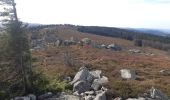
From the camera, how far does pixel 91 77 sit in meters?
36.4

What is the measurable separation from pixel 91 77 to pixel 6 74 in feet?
27.6

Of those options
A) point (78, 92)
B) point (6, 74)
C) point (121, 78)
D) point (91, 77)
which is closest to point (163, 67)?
point (121, 78)

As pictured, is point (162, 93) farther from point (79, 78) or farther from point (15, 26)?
point (15, 26)

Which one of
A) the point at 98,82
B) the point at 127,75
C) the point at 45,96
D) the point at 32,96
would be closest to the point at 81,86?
the point at 98,82

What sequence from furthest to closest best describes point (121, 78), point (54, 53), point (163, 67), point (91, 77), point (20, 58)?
point (54, 53), point (163, 67), point (121, 78), point (91, 77), point (20, 58)

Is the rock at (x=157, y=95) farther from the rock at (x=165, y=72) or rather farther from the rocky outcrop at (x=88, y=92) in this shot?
the rock at (x=165, y=72)

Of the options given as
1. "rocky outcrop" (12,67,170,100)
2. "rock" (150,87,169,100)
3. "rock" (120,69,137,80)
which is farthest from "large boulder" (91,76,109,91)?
"rock" (150,87,169,100)

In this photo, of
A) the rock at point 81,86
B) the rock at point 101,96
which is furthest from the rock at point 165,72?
the rock at point 101,96

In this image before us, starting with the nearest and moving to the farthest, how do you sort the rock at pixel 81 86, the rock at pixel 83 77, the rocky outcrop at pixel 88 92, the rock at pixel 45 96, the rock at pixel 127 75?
the rocky outcrop at pixel 88 92, the rock at pixel 45 96, the rock at pixel 81 86, the rock at pixel 83 77, the rock at pixel 127 75

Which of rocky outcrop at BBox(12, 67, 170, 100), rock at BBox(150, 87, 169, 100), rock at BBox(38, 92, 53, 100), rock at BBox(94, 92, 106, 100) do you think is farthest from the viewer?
rock at BBox(38, 92, 53, 100)

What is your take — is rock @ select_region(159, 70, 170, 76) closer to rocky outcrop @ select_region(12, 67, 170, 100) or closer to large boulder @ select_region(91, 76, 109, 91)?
rocky outcrop @ select_region(12, 67, 170, 100)

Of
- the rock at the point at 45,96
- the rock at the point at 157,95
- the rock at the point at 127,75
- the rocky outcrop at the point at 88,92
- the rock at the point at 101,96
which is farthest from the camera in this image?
the rock at the point at 127,75

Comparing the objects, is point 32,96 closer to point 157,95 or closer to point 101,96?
point 101,96

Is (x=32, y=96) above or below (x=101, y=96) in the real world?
below
